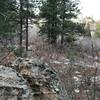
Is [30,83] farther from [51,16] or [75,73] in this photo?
[51,16]

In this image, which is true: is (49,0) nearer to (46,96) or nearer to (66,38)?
(66,38)

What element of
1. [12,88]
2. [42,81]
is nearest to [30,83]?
[42,81]

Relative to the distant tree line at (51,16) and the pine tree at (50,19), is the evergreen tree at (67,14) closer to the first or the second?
the distant tree line at (51,16)

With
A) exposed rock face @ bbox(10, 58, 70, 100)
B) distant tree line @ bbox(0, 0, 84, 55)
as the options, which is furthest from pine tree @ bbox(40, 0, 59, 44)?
exposed rock face @ bbox(10, 58, 70, 100)

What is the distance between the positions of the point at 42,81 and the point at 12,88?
75 cm

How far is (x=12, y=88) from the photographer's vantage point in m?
2.63

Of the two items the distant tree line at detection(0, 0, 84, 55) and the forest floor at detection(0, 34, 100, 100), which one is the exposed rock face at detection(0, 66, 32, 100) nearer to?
the forest floor at detection(0, 34, 100, 100)

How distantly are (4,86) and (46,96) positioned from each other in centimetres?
75

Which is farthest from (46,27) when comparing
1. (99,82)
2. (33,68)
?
(33,68)

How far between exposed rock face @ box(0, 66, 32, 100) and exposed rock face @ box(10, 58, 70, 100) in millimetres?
460

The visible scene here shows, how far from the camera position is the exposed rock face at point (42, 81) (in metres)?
3.18

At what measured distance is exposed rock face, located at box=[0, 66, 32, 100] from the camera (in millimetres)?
2596

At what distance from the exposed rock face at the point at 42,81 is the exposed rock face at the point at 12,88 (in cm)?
46

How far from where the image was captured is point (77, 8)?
2539 cm
